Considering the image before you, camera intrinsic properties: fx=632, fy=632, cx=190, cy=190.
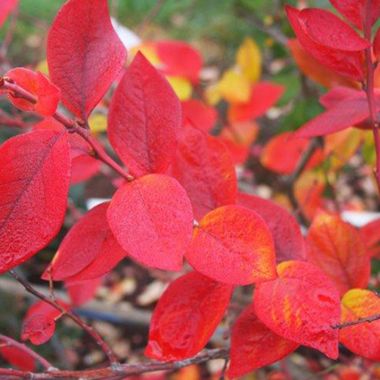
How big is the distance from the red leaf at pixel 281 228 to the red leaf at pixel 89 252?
0.54ft

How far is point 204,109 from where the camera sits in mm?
1200

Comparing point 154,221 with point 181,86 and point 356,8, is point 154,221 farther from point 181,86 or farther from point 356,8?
point 181,86

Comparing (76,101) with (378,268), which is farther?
(378,268)

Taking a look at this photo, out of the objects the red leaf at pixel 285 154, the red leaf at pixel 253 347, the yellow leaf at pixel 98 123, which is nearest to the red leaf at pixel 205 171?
the red leaf at pixel 253 347

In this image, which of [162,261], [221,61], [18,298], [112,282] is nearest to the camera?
[162,261]

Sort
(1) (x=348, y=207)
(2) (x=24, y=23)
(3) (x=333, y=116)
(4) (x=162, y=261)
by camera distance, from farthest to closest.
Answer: (2) (x=24, y=23)
(1) (x=348, y=207)
(3) (x=333, y=116)
(4) (x=162, y=261)

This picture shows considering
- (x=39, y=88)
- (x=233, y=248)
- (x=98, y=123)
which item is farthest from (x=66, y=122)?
(x=98, y=123)

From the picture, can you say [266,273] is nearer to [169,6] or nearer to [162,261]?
→ [162,261]

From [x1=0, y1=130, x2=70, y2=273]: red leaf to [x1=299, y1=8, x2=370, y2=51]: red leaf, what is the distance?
8.6 inches

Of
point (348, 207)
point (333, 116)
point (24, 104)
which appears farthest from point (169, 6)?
point (24, 104)

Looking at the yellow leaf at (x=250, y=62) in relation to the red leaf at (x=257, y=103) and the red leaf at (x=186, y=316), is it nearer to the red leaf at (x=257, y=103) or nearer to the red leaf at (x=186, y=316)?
the red leaf at (x=257, y=103)

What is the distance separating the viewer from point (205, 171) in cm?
59

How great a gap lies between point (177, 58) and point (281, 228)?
1.99 ft

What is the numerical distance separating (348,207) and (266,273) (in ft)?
4.68
